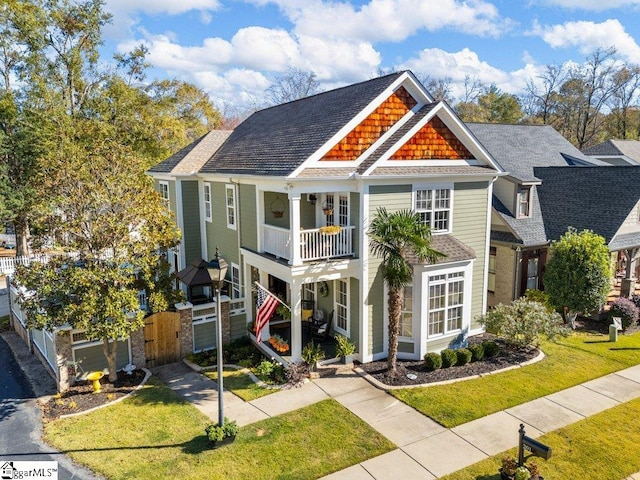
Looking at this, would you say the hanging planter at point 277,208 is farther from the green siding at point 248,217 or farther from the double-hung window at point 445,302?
the double-hung window at point 445,302

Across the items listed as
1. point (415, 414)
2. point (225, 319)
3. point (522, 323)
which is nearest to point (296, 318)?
point (225, 319)

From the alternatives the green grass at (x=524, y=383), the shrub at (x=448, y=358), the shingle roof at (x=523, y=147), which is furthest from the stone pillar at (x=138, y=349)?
the shingle roof at (x=523, y=147)

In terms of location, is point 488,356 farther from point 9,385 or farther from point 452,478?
point 9,385

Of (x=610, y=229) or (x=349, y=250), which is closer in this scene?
(x=349, y=250)

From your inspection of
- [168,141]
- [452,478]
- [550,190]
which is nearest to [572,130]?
[550,190]

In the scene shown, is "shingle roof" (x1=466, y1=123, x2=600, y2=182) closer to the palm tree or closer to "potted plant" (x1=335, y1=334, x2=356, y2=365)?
the palm tree
